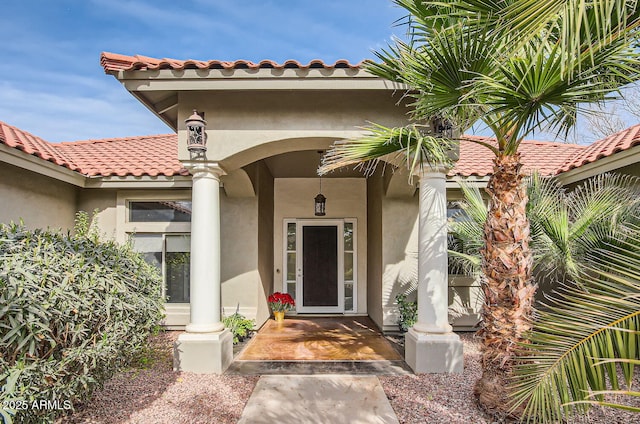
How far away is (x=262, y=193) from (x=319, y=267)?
9.23ft

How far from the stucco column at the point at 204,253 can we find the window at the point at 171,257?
263 centimetres

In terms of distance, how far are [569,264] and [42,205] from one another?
867cm

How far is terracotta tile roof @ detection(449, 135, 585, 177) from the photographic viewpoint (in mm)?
7574

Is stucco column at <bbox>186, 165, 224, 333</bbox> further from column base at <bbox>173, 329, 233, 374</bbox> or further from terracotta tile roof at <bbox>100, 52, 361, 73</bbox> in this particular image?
terracotta tile roof at <bbox>100, 52, 361, 73</bbox>

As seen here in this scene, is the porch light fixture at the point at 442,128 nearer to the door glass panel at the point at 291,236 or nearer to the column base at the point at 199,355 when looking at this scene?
the column base at the point at 199,355

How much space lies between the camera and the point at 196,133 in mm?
5055

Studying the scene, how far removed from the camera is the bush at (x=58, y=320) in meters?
2.83

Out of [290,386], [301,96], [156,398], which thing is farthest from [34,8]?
[290,386]

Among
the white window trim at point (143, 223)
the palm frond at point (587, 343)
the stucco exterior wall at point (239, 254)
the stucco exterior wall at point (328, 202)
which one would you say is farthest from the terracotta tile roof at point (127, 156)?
the palm frond at point (587, 343)

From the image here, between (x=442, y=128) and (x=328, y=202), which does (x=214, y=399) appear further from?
(x=328, y=202)

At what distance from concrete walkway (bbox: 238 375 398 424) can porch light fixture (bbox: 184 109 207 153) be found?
11.0ft

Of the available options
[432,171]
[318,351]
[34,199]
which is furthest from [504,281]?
[34,199]

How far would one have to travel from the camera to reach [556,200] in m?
5.14

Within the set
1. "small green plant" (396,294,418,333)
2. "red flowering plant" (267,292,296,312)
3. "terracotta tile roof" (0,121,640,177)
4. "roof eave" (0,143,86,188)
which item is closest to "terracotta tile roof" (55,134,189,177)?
"terracotta tile roof" (0,121,640,177)
